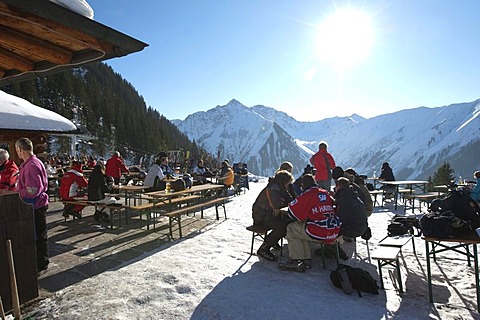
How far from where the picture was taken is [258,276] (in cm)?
425

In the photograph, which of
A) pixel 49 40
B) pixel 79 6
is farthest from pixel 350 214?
pixel 49 40

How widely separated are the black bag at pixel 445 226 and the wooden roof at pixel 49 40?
154 inches

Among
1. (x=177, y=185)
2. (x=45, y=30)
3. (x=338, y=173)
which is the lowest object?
(x=177, y=185)

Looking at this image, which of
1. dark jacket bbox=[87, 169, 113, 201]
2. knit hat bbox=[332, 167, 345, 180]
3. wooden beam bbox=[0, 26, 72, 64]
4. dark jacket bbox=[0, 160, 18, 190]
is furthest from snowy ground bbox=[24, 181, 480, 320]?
wooden beam bbox=[0, 26, 72, 64]

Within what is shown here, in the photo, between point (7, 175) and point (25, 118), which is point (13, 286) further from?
point (25, 118)

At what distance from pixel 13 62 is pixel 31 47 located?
673mm

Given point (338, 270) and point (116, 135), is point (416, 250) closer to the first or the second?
point (338, 270)

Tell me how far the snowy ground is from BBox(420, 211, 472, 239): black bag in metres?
0.82

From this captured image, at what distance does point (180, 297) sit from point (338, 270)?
6.69 feet

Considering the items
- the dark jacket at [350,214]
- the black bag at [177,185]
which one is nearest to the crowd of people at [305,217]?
the dark jacket at [350,214]

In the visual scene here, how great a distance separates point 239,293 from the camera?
12.1ft

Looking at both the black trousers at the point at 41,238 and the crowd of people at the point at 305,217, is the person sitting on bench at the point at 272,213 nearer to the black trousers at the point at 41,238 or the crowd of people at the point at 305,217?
the crowd of people at the point at 305,217

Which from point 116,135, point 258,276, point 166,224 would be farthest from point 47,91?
point 258,276

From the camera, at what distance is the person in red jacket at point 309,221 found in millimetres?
4402
